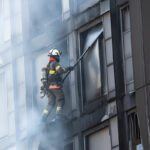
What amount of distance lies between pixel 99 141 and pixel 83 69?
2557mm

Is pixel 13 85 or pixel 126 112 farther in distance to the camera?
pixel 13 85

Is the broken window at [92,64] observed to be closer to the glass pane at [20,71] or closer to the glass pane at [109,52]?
the glass pane at [109,52]

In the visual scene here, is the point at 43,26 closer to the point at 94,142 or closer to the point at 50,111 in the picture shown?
the point at 50,111

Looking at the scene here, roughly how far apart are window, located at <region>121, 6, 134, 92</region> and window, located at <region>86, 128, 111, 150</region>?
1.73 meters

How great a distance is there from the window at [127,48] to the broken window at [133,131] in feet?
2.63

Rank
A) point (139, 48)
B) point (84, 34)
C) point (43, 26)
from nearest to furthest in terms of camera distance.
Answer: point (139, 48)
point (84, 34)
point (43, 26)

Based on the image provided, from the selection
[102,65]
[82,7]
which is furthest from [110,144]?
[82,7]

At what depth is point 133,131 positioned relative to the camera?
2350cm

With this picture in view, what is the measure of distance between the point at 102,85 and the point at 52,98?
2082 mm

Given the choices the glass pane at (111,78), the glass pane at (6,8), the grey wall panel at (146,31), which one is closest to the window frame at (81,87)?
the glass pane at (111,78)

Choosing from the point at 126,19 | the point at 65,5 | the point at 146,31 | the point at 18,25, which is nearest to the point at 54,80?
the point at 65,5

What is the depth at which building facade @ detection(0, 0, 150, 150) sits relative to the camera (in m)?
23.0

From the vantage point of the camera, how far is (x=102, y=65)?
25047mm

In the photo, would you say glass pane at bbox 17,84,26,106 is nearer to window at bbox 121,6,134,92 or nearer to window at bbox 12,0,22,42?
window at bbox 12,0,22,42
